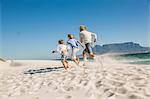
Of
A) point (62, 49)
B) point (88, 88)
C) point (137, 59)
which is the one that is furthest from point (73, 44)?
point (137, 59)

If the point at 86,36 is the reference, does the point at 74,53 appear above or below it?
below

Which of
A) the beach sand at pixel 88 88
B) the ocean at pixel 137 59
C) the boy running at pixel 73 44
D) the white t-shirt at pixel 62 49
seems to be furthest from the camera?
the ocean at pixel 137 59

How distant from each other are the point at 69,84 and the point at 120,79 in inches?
57.7

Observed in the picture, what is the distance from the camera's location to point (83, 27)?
1128 centimetres

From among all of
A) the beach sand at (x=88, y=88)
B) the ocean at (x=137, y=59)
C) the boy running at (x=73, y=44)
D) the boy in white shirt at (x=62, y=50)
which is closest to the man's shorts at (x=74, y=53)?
the boy running at (x=73, y=44)

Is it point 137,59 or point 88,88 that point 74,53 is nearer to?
point 88,88

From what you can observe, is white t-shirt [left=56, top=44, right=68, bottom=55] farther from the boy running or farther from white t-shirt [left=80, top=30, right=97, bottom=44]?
white t-shirt [left=80, top=30, right=97, bottom=44]

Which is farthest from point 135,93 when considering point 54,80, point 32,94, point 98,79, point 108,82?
point 54,80

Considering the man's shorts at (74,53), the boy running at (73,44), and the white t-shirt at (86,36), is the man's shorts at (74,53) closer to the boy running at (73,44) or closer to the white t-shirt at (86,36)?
the boy running at (73,44)

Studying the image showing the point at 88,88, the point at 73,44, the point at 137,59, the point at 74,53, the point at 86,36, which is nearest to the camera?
the point at 88,88

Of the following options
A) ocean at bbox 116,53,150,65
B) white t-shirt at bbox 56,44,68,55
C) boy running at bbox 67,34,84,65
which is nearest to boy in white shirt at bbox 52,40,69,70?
white t-shirt at bbox 56,44,68,55

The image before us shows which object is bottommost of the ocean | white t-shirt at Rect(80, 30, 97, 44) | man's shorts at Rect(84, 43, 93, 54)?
the ocean

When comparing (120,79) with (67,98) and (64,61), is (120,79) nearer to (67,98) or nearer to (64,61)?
(67,98)

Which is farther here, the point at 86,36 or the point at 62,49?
the point at 62,49
